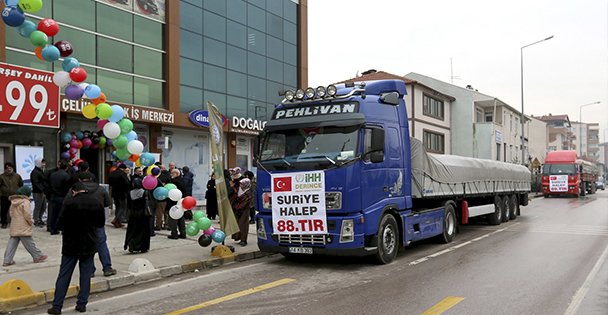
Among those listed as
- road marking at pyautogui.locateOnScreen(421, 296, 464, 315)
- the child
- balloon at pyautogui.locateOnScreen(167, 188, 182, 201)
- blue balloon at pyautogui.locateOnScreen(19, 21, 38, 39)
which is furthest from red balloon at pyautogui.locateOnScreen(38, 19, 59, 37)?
road marking at pyautogui.locateOnScreen(421, 296, 464, 315)

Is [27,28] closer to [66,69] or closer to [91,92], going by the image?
[66,69]

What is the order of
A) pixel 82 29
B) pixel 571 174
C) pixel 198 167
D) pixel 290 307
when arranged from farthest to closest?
1. pixel 571 174
2. pixel 198 167
3. pixel 82 29
4. pixel 290 307

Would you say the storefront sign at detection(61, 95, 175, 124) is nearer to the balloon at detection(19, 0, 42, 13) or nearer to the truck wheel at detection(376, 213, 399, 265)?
the balloon at detection(19, 0, 42, 13)

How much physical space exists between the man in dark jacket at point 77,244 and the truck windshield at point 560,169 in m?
35.3

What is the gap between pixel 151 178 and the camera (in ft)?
30.1

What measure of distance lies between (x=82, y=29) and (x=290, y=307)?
46.1 ft

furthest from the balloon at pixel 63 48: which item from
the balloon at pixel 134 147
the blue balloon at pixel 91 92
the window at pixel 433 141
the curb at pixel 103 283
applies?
the window at pixel 433 141

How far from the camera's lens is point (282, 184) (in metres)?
8.97

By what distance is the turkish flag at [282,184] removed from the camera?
8.91 m

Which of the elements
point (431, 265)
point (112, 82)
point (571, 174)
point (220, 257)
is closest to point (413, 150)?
point (431, 265)

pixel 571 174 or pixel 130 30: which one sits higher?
pixel 130 30

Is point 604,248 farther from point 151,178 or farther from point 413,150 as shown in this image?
point 151,178

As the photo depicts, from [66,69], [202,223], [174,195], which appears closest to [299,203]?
[202,223]

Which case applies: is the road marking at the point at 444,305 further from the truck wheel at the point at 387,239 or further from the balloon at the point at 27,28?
the balloon at the point at 27,28
